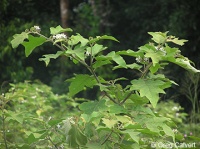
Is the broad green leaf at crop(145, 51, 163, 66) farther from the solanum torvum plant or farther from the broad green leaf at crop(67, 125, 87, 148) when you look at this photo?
the broad green leaf at crop(67, 125, 87, 148)

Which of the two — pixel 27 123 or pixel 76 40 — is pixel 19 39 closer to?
pixel 76 40

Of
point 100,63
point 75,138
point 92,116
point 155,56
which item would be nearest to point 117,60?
point 100,63

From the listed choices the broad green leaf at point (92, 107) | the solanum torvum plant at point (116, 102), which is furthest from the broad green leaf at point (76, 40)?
the broad green leaf at point (92, 107)

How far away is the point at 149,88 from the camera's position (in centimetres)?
185

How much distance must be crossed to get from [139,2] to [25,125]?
31.0 feet

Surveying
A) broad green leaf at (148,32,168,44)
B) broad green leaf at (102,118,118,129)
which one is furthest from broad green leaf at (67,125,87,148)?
broad green leaf at (148,32,168,44)

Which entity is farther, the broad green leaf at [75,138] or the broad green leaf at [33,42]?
the broad green leaf at [33,42]

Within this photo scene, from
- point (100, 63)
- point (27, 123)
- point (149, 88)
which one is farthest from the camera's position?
point (27, 123)

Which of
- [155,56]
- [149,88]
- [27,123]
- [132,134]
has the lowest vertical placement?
[27,123]

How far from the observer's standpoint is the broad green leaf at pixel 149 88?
1.80m

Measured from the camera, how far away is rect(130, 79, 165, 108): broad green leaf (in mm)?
1804

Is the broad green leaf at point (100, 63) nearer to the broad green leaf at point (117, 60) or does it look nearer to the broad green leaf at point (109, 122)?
the broad green leaf at point (117, 60)

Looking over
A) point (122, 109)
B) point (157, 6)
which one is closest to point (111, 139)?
point (122, 109)

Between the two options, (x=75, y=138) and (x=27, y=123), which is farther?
(x=27, y=123)
